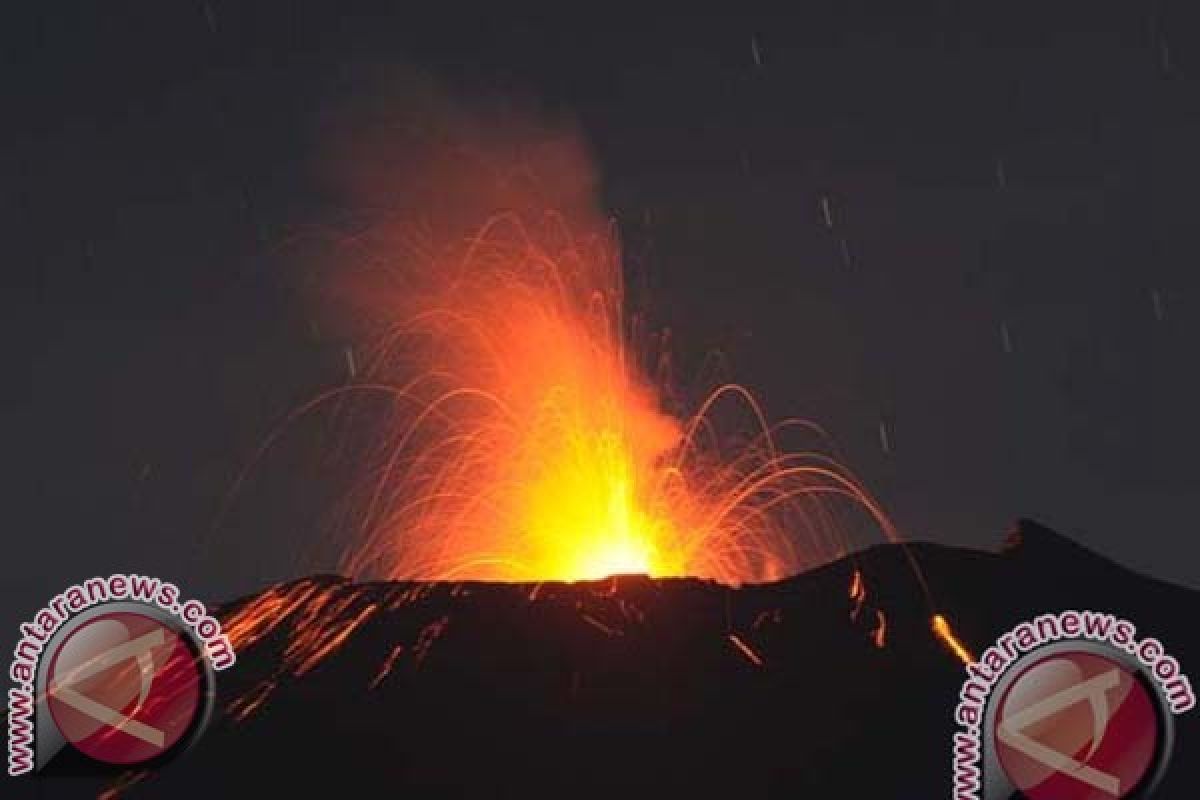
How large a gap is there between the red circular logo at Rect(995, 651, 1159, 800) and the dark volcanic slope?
36.4m

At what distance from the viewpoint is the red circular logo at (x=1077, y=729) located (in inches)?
1848

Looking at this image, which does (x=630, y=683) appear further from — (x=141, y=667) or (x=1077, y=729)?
(x=1077, y=729)

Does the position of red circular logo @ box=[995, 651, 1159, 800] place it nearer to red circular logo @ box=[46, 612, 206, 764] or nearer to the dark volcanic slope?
red circular logo @ box=[46, 612, 206, 764]

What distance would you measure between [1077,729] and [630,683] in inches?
1927

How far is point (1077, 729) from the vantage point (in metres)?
47.7

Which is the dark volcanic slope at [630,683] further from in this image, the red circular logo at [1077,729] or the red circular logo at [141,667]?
the red circular logo at [1077,729]

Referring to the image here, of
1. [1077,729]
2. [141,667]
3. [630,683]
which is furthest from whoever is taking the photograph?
[630,683]

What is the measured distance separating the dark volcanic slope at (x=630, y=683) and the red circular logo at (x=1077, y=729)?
119 ft

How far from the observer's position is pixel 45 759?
65.4 meters

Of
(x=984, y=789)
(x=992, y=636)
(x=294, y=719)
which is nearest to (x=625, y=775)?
(x=294, y=719)

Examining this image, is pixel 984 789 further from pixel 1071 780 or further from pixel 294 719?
pixel 294 719

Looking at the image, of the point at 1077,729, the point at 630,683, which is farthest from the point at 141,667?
the point at 630,683

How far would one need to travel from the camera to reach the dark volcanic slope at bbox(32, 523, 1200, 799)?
88.1 m

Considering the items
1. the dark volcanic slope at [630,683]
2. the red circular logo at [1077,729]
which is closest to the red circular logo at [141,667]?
the red circular logo at [1077,729]
